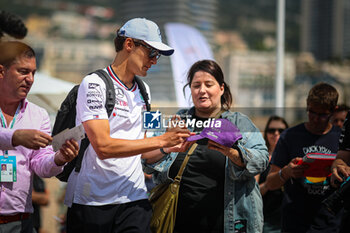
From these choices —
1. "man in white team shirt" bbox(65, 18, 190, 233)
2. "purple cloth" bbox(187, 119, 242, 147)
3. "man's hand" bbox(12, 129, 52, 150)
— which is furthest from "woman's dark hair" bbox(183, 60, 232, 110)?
"man's hand" bbox(12, 129, 52, 150)

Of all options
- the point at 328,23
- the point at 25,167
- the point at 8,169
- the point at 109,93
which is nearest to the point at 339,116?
the point at 109,93

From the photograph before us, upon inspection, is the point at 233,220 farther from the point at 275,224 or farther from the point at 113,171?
the point at 275,224

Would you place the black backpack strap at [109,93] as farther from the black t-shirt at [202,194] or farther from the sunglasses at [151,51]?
the black t-shirt at [202,194]

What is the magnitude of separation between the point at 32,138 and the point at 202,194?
4.26 ft

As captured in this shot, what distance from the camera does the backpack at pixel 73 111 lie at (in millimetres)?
3012

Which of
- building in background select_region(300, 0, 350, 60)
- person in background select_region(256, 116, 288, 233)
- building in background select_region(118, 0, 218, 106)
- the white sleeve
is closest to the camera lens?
the white sleeve

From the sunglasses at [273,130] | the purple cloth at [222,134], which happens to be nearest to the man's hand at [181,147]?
the purple cloth at [222,134]

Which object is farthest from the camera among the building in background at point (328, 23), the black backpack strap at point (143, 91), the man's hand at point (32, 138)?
the building in background at point (328, 23)

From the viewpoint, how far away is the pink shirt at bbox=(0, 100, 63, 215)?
3.04 m

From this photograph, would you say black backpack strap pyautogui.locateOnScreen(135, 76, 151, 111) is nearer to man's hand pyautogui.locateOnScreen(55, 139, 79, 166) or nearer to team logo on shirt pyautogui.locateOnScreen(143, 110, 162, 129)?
team logo on shirt pyautogui.locateOnScreen(143, 110, 162, 129)

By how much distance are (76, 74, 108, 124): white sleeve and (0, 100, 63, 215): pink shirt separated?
0.36m

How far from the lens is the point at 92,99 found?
9.59 ft

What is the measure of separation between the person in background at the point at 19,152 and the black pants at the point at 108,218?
0.30 m

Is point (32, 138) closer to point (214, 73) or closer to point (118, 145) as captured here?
point (118, 145)
